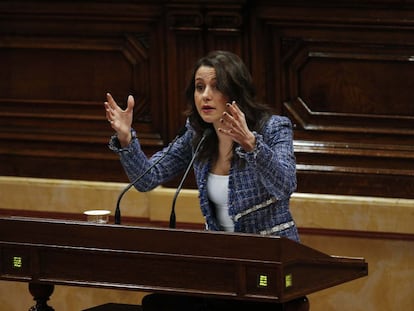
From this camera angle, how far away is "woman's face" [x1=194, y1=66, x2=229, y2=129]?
142 inches

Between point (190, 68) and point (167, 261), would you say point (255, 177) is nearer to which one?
point (167, 261)

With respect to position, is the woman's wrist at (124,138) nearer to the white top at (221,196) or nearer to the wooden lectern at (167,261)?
the white top at (221,196)

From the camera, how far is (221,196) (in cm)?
364

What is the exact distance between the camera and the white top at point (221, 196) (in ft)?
11.9

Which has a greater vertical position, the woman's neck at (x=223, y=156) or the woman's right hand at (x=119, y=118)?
the woman's right hand at (x=119, y=118)

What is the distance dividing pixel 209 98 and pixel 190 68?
1029mm

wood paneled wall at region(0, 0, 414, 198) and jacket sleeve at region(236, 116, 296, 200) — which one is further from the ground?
wood paneled wall at region(0, 0, 414, 198)

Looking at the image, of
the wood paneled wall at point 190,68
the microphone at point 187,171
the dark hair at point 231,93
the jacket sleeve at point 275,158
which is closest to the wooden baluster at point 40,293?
the microphone at point 187,171

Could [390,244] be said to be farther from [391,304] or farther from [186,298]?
[186,298]

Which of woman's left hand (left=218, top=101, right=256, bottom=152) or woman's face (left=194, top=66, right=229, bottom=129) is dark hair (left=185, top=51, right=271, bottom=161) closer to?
Result: woman's face (left=194, top=66, right=229, bottom=129)

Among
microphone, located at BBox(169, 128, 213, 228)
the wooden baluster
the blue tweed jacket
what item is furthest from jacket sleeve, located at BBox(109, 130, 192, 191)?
the wooden baluster

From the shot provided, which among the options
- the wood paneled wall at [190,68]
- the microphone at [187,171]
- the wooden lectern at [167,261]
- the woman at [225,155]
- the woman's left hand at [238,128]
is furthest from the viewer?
the wood paneled wall at [190,68]

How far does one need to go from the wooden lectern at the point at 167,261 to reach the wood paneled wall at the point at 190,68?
46.6 inches

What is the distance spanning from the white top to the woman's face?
0.16 metres
